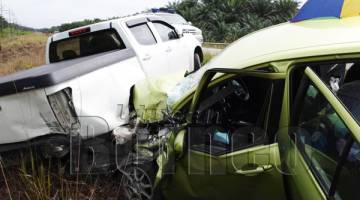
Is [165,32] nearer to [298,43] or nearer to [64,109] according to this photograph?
[64,109]

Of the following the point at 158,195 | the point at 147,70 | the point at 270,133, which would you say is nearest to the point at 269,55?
the point at 270,133

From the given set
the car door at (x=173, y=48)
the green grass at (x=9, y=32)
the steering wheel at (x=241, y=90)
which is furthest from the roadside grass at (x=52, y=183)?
the green grass at (x=9, y=32)

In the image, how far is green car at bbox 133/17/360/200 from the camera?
7.25 ft

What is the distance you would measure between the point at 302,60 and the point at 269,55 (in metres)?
0.31

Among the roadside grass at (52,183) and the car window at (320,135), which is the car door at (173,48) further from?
the car window at (320,135)

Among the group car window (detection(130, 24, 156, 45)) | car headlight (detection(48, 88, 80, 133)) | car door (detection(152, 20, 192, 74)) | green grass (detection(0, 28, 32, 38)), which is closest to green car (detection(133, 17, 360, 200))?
car headlight (detection(48, 88, 80, 133))

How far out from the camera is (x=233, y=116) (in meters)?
3.28

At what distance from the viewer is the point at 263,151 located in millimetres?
2645

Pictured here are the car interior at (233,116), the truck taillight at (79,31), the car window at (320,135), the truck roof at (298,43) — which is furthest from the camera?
the truck taillight at (79,31)

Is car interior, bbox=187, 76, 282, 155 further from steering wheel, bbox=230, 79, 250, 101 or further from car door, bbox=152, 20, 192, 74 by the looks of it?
car door, bbox=152, 20, 192, 74

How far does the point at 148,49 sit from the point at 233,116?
3914mm

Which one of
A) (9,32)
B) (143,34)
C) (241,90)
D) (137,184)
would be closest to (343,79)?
(241,90)

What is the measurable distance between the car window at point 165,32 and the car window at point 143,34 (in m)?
0.39

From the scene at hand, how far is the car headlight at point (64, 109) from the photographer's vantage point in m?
4.38
